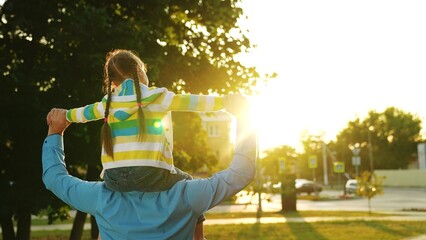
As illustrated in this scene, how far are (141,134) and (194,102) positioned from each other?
24 centimetres

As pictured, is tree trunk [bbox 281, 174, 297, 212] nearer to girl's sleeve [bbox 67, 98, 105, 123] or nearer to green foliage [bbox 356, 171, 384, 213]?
green foliage [bbox 356, 171, 384, 213]

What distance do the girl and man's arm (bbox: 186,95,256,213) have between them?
0.10 meters

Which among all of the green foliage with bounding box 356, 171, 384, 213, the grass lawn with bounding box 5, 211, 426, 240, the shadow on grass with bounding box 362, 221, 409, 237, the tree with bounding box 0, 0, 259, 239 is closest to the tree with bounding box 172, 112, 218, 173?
the tree with bounding box 0, 0, 259, 239

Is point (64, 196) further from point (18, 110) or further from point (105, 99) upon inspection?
point (18, 110)

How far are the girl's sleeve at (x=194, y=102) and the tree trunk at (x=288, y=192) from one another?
88.3 feet

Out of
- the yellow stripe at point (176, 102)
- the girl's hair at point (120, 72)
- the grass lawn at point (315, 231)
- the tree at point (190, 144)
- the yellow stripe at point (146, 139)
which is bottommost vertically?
the grass lawn at point (315, 231)

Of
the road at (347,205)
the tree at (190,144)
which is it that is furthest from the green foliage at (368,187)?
the tree at (190,144)

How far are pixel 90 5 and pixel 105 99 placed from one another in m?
11.0

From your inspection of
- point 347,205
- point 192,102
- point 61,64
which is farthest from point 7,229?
point 347,205

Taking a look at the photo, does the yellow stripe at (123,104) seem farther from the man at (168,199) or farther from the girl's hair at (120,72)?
the man at (168,199)

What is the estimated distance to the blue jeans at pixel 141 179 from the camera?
2453 mm

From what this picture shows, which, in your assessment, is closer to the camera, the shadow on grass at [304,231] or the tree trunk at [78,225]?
the shadow on grass at [304,231]

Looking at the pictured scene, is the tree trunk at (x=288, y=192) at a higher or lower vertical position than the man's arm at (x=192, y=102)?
lower

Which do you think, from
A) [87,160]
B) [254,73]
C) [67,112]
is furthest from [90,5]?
[67,112]
